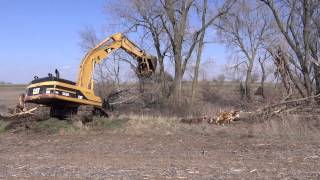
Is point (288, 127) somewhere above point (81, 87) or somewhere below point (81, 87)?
below

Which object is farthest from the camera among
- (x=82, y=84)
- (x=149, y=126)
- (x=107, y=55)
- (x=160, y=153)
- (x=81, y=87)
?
(x=107, y=55)

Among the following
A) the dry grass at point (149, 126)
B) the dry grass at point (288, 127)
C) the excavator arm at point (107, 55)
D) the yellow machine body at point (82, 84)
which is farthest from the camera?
the excavator arm at point (107, 55)

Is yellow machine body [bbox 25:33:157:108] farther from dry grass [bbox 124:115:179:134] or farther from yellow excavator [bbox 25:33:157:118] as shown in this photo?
dry grass [bbox 124:115:179:134]

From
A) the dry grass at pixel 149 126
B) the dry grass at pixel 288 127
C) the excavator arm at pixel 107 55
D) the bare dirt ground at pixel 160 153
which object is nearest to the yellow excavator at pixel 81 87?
the excavator arm at pixel 107 55

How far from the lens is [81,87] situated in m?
18.8

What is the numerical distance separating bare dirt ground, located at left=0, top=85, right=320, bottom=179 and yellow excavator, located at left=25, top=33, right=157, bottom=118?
4.11 ft

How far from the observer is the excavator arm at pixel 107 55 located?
19.7 m

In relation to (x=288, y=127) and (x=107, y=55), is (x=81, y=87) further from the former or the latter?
(x=288, y=127)

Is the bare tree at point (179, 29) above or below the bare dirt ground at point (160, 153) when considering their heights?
above

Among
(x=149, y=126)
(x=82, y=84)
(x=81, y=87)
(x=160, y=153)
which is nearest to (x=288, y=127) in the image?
(x=149, y=126)

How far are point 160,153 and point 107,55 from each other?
877cm

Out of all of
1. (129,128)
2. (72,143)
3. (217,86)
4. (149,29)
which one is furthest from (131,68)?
(72,143)

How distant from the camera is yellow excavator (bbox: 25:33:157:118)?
57.9ft

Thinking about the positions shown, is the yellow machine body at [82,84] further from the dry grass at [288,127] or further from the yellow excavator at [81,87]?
the dry grass at [288,127]
